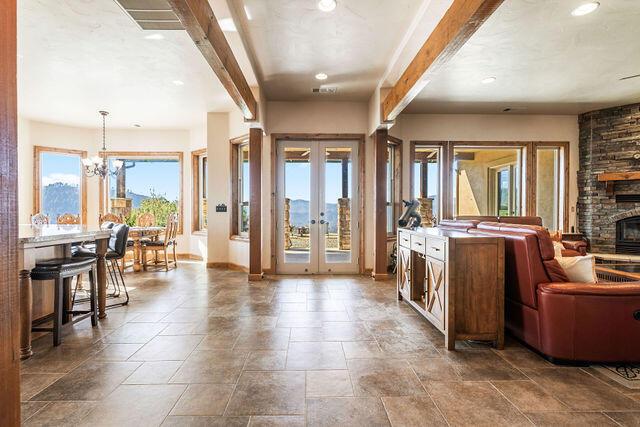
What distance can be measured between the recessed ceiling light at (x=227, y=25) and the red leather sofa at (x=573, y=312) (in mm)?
3312

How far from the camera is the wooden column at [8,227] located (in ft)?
2.39

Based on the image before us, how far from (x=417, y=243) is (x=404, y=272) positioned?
2.08 ft

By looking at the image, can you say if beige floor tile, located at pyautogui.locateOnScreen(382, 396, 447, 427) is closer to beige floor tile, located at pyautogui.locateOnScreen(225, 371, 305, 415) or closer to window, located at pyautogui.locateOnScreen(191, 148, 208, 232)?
beige floor tile, located at pyautogui.locateOnScreen(225, 371, 305, 415)

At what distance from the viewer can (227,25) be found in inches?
127

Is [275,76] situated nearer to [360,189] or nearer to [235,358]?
[360,189]

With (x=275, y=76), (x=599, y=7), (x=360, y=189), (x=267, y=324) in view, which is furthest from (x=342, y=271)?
(x=599, y=7)

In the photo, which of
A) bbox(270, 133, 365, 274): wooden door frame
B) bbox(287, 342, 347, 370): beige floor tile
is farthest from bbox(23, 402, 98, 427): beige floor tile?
bbox(270, 133, 365, 274): wooden door frame

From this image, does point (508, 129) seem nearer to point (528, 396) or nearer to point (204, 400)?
point (528, 396)

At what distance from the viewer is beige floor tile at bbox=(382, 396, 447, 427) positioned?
1780 millimetres

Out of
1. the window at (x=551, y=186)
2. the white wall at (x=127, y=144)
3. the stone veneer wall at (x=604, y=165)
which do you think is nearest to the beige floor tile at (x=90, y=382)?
the white wall at (x=127, y=144)

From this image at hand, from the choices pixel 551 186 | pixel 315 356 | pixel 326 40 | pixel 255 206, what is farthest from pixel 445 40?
pixel 551 186

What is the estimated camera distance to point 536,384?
2.16 meters

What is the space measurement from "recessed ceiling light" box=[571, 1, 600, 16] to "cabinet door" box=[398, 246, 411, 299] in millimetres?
2908

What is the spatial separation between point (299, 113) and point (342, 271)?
296 centimetres
